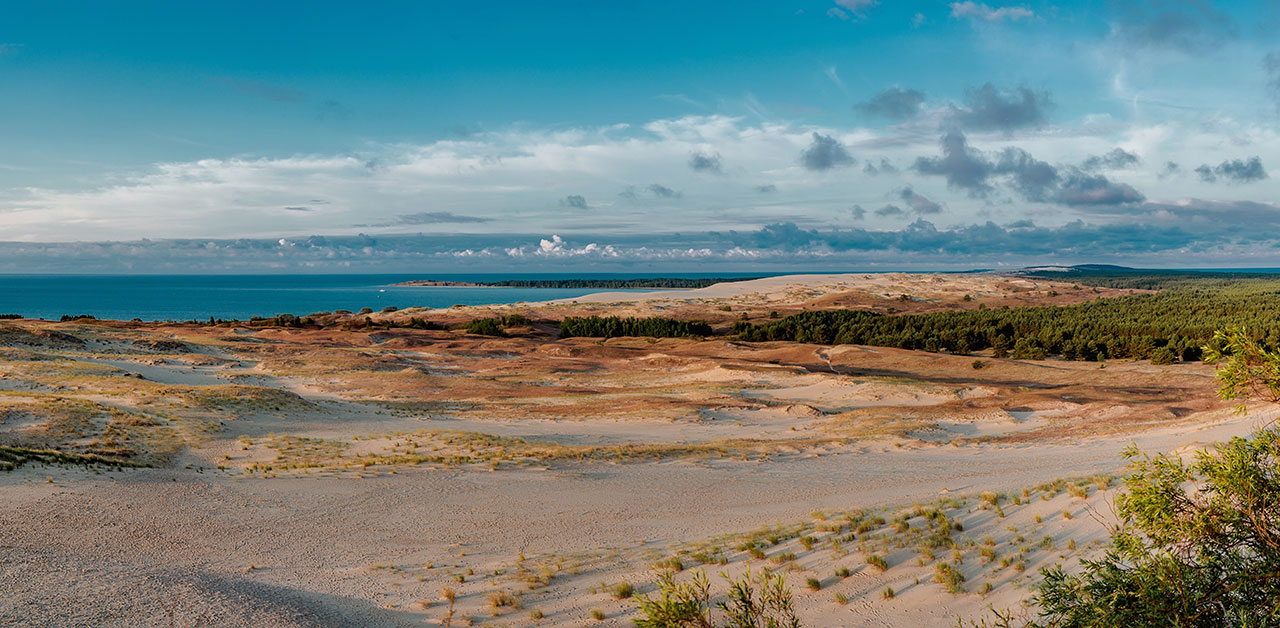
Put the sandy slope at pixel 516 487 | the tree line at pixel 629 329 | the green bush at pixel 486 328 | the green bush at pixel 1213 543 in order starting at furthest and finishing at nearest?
the tree line at pixel 629 329 → the green bush at pixel 486 328 → the sandy slope at pixel 516 487 → the green bush at pixel 1213 543

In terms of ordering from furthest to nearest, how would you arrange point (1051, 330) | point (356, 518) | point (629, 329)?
point (629, 329) < point (1051, 330) < point (356, 518)

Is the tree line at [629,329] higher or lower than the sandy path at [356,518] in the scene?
lower

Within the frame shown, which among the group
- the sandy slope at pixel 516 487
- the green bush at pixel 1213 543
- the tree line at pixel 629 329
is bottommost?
the tree line at pixel 629 329

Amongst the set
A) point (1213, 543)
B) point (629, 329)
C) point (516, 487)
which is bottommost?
point (629, 329)

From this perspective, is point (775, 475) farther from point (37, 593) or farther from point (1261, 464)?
point (37, 593)

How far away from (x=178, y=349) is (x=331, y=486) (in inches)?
1661

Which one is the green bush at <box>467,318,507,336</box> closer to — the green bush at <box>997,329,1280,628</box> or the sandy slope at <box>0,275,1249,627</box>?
the sandy slope at <box>0,275,1249,627</box>

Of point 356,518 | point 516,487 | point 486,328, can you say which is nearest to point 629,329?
point 486,328

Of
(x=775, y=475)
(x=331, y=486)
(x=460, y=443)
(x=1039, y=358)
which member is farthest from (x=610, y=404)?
(x=1039, y=358)

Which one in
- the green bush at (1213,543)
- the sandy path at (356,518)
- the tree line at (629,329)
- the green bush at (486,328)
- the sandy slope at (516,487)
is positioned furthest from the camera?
the tree line at (629,329)

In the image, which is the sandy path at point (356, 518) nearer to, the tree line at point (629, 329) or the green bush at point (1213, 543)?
the green bush at point (1213, 543)

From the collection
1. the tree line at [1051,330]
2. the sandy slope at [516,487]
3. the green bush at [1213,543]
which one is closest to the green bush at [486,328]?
the tree line at [1051,330]

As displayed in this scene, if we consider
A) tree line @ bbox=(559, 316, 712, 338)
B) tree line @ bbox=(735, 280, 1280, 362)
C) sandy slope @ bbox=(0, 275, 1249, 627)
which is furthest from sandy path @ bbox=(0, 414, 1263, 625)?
tree line @ bbox=(559, 316, 712, 338)

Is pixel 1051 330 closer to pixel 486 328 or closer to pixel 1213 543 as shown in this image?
pixel 486 328
